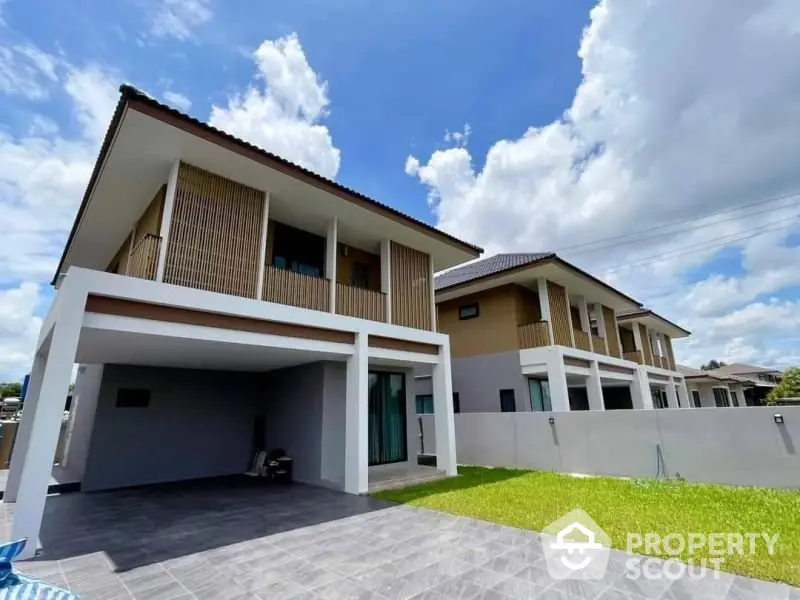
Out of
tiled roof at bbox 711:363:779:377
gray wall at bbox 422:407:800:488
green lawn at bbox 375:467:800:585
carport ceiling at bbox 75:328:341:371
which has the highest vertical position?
tiled roof at bbox 711:363:779:377

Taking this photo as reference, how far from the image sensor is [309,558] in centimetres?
416

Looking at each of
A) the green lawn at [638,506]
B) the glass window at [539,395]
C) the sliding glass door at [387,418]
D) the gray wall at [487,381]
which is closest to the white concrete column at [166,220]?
the green lawn at [638,506]

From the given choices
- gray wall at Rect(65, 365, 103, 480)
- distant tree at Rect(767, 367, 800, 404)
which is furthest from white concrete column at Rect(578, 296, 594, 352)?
distant tree at Rect(767, 367, 800, 404)

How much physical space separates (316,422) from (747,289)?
16006mm

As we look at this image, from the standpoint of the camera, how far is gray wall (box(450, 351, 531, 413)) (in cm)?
1304

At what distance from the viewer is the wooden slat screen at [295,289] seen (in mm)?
7027

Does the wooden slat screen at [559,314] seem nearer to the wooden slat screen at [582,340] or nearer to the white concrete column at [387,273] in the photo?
the wooden slat screen at [582,340]

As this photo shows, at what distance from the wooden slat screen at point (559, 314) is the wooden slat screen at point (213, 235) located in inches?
401

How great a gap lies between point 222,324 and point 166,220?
182 centimetres

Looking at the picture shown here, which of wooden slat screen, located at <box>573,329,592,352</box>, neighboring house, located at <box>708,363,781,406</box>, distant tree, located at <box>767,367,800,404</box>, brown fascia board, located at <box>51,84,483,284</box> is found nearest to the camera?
brown fascia board, located at <box>51,84,483,284</box>

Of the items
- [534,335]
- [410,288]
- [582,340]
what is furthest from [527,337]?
[410,288]

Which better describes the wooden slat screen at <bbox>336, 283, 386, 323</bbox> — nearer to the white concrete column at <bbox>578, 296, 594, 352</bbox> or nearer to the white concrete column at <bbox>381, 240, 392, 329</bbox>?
the white concrete column at <bbox>381, 240, 392, 329</bbox>

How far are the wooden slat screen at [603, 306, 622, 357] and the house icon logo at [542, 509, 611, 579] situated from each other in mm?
13343

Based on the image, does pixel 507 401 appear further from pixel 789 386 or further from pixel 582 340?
pixel 789 386
